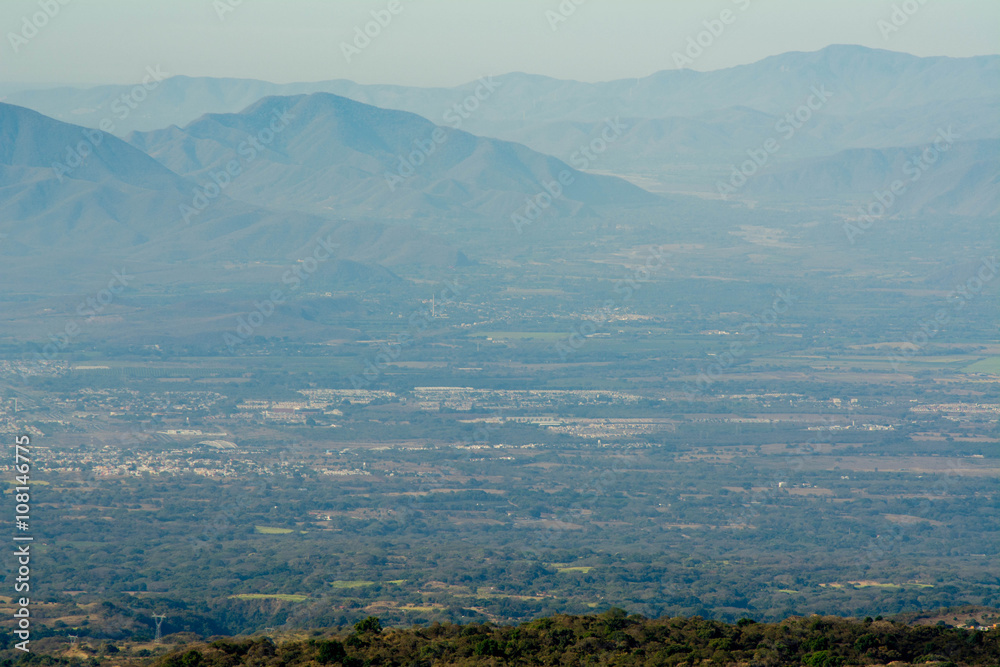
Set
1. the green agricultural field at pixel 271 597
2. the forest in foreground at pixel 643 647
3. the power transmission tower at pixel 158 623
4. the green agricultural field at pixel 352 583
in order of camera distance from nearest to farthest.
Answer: the forest in foreground at pixel 643 647
the power transmission tower at pixel 158 623
the green agricultural field at pixel 271 597
the green agricultural field at pixel 352 583

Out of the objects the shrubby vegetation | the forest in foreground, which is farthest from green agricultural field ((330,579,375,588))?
the shrubby vegetation

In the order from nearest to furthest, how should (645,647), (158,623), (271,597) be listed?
(645,647) < (158,623) < (271,597)

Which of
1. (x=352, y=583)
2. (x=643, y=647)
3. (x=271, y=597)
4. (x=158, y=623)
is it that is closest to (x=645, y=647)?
(x=643, y=647)

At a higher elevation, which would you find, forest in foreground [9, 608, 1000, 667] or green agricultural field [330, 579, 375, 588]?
forest in foreground [9, 608, 1000, 667]

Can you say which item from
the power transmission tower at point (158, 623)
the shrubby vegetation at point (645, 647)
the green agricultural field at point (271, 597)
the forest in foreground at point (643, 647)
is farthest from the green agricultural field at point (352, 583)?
the shrubby vegetation at point (645, 647)

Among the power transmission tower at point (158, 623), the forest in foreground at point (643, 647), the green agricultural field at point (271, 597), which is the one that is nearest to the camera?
the forest in foreground at point (643, 647)

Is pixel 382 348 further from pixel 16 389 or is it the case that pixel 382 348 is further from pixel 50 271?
pixel 50 271

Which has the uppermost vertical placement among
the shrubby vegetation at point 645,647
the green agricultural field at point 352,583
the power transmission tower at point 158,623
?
the shrubby vegetation at point 645,647

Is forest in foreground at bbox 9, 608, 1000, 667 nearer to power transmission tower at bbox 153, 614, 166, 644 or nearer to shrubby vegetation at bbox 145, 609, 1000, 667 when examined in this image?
shrubby vegetation at bbox 145, 609, 1000, 667

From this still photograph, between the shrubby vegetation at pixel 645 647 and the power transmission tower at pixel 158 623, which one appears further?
the power transmission tower at pixel 158 623

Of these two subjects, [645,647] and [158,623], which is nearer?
[645,647]

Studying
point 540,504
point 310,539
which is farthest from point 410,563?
point 540,504

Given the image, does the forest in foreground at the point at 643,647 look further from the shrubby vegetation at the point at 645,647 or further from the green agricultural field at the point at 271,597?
the green agricultural field at the point at 271,597

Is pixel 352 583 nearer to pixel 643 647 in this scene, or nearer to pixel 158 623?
pixel 158 623
